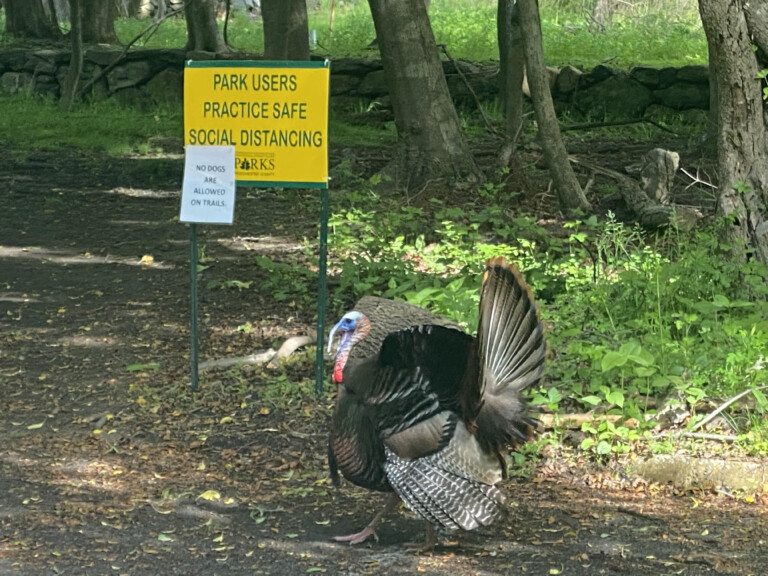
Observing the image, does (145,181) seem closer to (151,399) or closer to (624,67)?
(151,399)

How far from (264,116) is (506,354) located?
2.43 metres

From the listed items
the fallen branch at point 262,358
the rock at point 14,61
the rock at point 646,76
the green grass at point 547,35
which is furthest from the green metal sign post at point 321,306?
the rock at point 14,61

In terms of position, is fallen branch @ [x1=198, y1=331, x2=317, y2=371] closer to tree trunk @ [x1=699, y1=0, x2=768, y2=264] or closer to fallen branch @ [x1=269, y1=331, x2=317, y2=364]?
fallen branch @ [x1=269, y1=331, x2=317, y2=364]

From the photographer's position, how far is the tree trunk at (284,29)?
13.5 m

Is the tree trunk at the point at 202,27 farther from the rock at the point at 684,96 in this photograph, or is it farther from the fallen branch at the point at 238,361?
the fallen branch at the point at 238,361

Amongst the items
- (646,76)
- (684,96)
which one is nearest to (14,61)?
(646,76)

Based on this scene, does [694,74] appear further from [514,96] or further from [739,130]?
[739,130]

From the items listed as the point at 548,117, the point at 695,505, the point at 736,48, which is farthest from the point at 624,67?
the point at 695,505

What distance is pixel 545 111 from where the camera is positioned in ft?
30.6

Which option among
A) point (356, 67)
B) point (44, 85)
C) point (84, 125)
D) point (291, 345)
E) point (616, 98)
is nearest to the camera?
point (291, 345)

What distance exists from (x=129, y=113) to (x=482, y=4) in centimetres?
1385

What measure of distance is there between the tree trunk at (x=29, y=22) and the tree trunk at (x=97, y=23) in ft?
4.15

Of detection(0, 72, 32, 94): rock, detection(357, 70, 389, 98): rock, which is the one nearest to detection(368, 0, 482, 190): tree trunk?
detection(357, 70, 389, 98): rock

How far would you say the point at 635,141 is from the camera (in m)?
13.6
